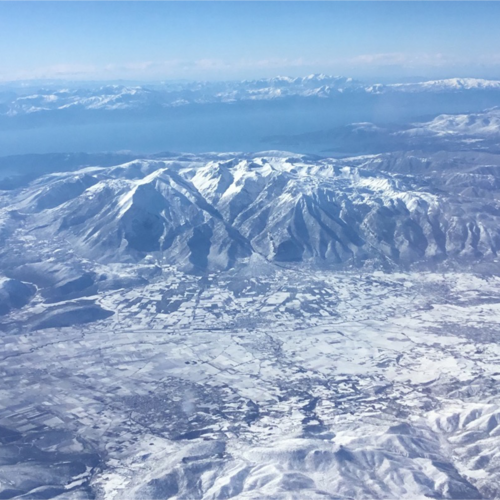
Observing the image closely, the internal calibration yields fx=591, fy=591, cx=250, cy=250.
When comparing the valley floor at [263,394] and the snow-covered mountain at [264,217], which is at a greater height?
the snow-covered mountain at [264,217]

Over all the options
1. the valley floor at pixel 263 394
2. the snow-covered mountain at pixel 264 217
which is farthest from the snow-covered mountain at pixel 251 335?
the snow-covered mountain at pixel 264 217

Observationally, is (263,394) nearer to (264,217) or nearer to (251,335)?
(251,335)

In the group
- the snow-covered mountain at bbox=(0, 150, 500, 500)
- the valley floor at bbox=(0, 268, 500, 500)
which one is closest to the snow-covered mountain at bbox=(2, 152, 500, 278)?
the snow-covered mountain at bbox=(0, 150, 500, 500)

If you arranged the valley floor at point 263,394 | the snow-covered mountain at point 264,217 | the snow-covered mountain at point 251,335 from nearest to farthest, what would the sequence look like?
the valley floor at point 263,394
the snow-covered mountain at point 251,335
the snow-covered mountain at point 264,217

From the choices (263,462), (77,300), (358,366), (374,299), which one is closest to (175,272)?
(77,300)

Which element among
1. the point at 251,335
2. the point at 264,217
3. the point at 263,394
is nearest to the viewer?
the point at 263,394

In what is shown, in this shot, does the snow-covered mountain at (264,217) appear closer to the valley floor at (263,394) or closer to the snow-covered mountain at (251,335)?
the snow-covered mountain at (251,335)

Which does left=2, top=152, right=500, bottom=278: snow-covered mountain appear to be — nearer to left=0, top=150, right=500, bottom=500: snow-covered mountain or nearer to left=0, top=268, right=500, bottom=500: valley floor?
left=0, top=150, right=500, bottom=500: snow-covered mountain

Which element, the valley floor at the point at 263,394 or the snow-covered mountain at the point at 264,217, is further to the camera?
the snow-covered mountain at the point at 264,217

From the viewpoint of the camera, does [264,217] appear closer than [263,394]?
No

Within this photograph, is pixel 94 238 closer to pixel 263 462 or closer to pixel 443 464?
pixel 263 462

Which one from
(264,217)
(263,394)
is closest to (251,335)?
(263,394)
